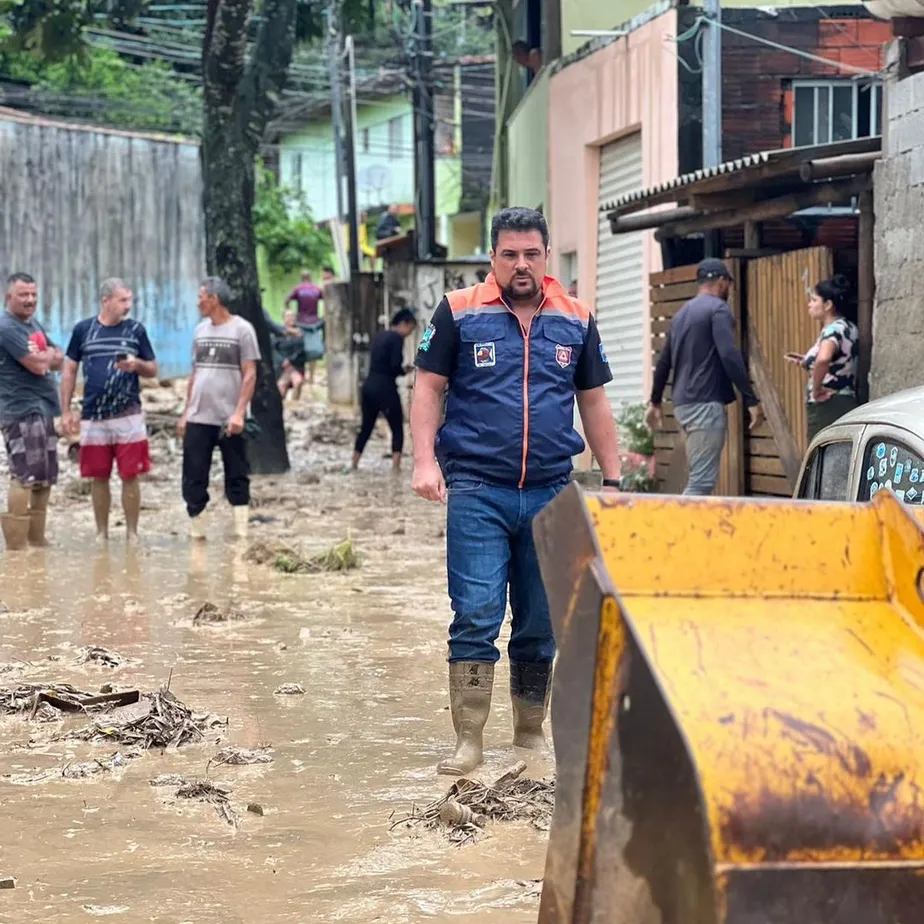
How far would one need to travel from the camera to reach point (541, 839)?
5.09 metres

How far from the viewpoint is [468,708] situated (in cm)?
594

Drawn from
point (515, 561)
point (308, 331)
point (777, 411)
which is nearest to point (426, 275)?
point (308, 331)

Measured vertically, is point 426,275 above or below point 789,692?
above

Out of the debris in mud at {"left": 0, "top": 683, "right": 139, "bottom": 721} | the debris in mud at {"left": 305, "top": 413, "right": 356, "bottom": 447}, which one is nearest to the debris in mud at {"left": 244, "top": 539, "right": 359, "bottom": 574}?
the debris in mud at {"left": 0, "top": 683, "right": 139, "bottom": 721}

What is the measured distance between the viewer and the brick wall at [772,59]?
16.1 metres

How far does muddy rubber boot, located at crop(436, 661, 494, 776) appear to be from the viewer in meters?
5.93

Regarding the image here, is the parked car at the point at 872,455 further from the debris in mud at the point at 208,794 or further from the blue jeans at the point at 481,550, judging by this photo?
the debris in mud at the point at 208,794

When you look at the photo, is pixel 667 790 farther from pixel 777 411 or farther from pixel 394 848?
pixel 777 411

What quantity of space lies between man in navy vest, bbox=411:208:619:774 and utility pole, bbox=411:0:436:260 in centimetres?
2325

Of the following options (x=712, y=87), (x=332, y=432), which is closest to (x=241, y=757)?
(x=712, y=87)

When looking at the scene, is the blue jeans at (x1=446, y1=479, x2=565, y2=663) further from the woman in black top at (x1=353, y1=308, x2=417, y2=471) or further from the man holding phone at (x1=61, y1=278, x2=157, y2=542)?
the woman in black top at (x1=353, y1=308, x2=417, y2=471)

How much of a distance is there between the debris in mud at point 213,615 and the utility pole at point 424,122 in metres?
19.8

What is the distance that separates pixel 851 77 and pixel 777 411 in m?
4.80

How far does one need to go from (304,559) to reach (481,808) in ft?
21.7
